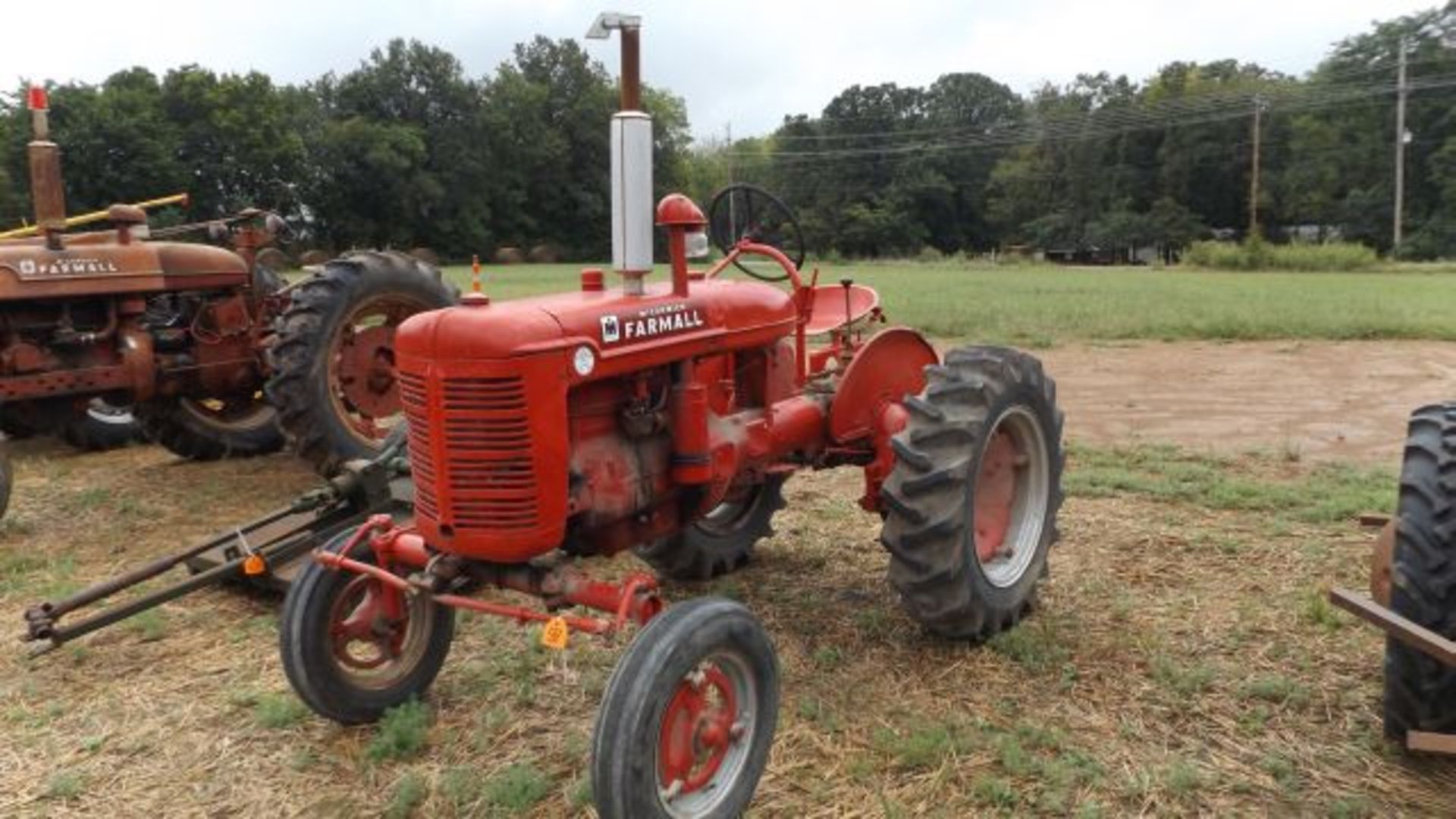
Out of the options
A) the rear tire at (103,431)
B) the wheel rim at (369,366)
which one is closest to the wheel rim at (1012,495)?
the wheel rim at (369,366)

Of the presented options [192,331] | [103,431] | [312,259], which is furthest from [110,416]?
[312,259]

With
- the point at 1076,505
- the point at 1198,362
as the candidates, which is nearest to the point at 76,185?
the point at 1198,362

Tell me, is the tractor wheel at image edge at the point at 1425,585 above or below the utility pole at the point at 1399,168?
below

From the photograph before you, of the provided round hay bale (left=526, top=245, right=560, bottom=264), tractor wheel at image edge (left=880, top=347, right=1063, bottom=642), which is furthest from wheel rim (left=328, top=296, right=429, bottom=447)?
round hay bale (left=526, top=245, right=560, bottom=264)

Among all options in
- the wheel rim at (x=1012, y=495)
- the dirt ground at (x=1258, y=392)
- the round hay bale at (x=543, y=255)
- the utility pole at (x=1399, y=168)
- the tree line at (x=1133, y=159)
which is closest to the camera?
the wheel rim at (x=1012, y=495)

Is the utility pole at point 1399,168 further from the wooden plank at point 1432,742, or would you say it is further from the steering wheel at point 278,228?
the wooden plank at point 1432,742

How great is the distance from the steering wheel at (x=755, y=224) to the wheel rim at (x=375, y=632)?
1.87 metres

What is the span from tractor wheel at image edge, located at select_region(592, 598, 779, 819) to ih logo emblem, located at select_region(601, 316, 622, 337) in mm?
813

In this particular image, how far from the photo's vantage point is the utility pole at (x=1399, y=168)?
52.4m

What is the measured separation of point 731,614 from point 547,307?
39.5 inches

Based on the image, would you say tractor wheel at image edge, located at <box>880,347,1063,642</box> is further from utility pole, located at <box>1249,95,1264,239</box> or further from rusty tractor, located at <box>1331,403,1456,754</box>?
utility pole, located at <box>1249,95,1264,239</box>

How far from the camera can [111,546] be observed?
573 centimetres

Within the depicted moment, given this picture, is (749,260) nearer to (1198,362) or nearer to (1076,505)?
(1076,505)

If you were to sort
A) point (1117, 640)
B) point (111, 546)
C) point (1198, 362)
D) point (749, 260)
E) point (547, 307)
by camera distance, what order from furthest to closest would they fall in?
point (1198, 362) → point (111, 546) → point (749, 260) → point (1117, 640) → point (547, 307)
